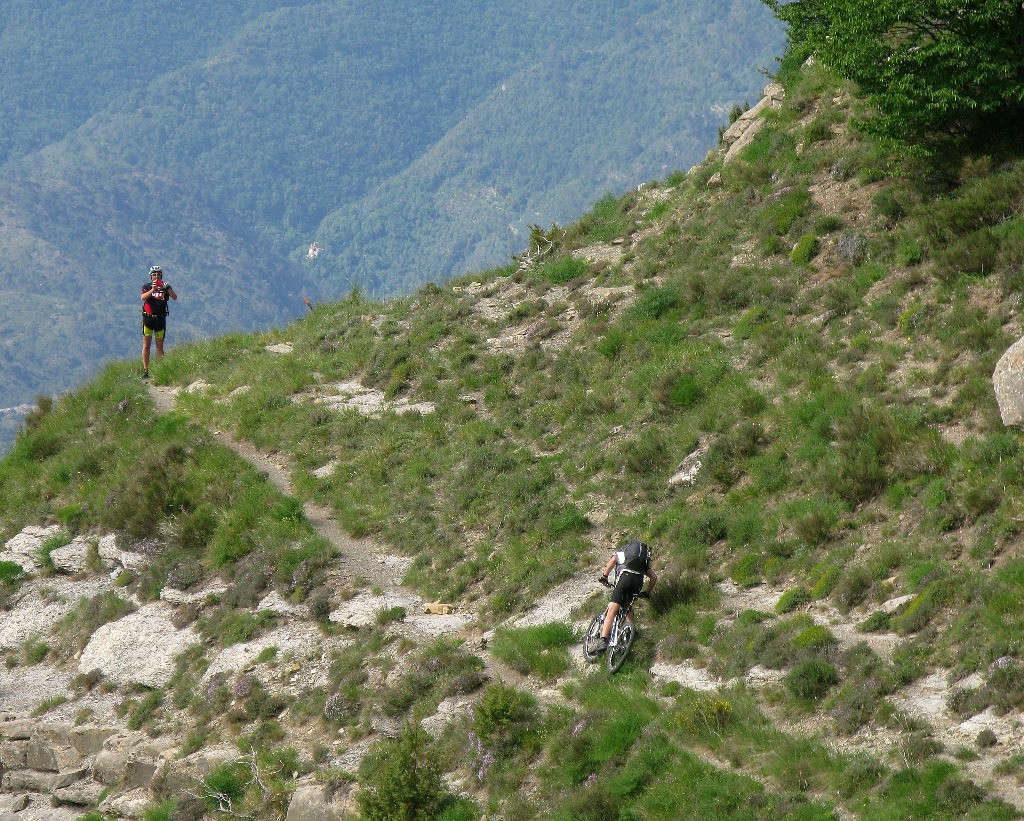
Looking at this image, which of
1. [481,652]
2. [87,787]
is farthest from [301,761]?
[87,787]

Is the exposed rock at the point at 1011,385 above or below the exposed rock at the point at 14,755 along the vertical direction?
above

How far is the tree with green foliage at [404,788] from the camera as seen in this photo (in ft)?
43.0

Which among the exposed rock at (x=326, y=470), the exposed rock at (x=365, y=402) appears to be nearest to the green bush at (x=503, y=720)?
the exposed rock at (x=326, y=470)

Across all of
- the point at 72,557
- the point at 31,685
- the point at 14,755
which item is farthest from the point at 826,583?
the point at 72,557

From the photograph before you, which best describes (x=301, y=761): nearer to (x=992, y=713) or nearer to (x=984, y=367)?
(x=992, y=713)

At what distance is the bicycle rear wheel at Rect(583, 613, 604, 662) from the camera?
14.8m

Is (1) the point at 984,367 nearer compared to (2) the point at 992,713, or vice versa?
(2) the point at 992,713

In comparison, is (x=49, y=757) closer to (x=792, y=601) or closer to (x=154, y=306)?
(x=792, y=601)

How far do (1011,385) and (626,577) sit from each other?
5.21 metres

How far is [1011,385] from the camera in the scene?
14.2m

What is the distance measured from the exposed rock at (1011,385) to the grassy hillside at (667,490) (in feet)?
1.18

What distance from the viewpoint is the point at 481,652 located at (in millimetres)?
16328

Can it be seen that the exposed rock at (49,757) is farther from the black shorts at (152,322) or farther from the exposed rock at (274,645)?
the black shorts at (152,322)

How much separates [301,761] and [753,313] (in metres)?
11.2
